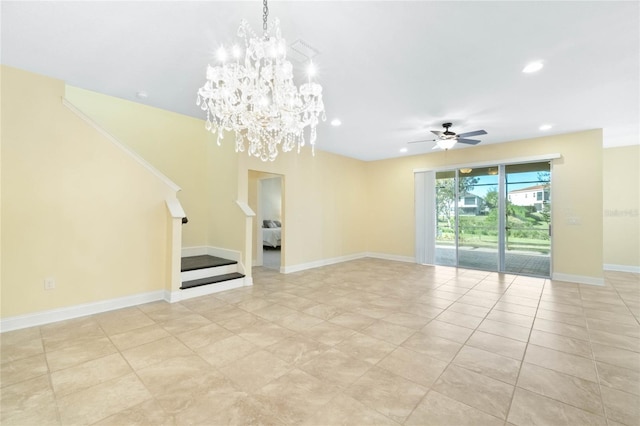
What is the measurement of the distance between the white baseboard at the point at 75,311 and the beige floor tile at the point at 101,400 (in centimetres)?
183

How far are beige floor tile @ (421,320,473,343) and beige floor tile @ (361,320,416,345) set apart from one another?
199mm

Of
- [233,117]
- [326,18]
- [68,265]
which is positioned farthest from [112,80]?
[326,18]

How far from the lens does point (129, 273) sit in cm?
367

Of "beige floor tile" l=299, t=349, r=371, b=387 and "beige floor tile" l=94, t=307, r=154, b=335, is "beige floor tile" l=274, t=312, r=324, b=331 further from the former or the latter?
"beige floor tile" l=94, t=307, r=154, b=335

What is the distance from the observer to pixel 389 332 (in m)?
2.90

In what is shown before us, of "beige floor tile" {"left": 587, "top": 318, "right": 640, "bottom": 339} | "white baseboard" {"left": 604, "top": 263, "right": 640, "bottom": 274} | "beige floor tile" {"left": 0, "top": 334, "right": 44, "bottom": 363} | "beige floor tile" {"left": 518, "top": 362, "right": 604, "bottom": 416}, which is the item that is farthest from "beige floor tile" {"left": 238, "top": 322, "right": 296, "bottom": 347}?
"white baseboard" {"left": 604, "top": 263, "right": 640, "bottom": 274}

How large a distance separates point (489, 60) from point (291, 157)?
155 inches

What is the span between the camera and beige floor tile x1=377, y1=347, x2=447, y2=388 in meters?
2.10

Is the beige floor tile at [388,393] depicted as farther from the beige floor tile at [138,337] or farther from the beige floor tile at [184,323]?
the beige floor tile at [138,337]

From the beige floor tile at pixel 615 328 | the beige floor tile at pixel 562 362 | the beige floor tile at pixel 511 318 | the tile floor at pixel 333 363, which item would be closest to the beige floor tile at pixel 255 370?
the tile floor at pixel 333 363

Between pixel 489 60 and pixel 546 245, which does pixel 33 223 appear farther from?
pixel 546 245

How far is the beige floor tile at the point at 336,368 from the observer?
2.07 metres

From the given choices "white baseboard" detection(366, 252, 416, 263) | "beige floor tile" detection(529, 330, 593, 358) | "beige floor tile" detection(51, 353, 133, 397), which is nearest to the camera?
"beige floor tile" detection(51, 353, 133, 397)

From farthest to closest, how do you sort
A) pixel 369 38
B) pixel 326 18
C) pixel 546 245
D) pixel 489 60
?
pixel 546 245 < pixel 489 60 < pixel 369 38 < pixel 326 18
